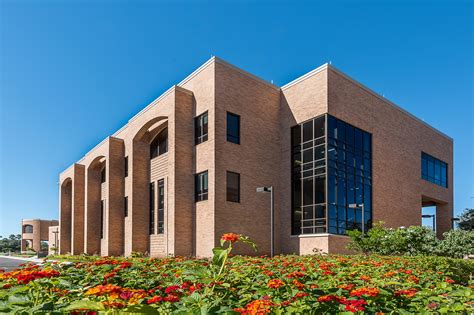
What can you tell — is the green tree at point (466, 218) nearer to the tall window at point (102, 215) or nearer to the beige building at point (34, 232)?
the tall window at point (102, 215)

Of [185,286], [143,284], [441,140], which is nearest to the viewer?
[185,286]

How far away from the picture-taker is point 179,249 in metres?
20.3

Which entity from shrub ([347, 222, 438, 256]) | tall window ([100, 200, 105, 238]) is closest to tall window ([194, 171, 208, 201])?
shrub ([347, 222, 438, 256])

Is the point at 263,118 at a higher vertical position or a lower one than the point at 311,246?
higher

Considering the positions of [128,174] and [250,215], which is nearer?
[250,215]

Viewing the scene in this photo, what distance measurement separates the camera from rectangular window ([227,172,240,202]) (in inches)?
819

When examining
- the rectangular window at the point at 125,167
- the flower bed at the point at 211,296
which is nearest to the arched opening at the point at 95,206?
the rectangular window at the point at 125,167

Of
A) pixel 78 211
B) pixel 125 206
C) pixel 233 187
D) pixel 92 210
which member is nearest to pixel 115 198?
pixel 125 206

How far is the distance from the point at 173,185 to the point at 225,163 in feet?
10.9

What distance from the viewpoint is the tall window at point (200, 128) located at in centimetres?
2156

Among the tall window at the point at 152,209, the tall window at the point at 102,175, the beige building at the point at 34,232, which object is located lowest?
the beige building at the point at 34,232

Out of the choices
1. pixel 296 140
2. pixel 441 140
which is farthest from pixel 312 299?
pixel 441 140

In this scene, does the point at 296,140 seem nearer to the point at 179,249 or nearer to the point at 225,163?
the point at 225,163

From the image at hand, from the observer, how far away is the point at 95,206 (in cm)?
3338
